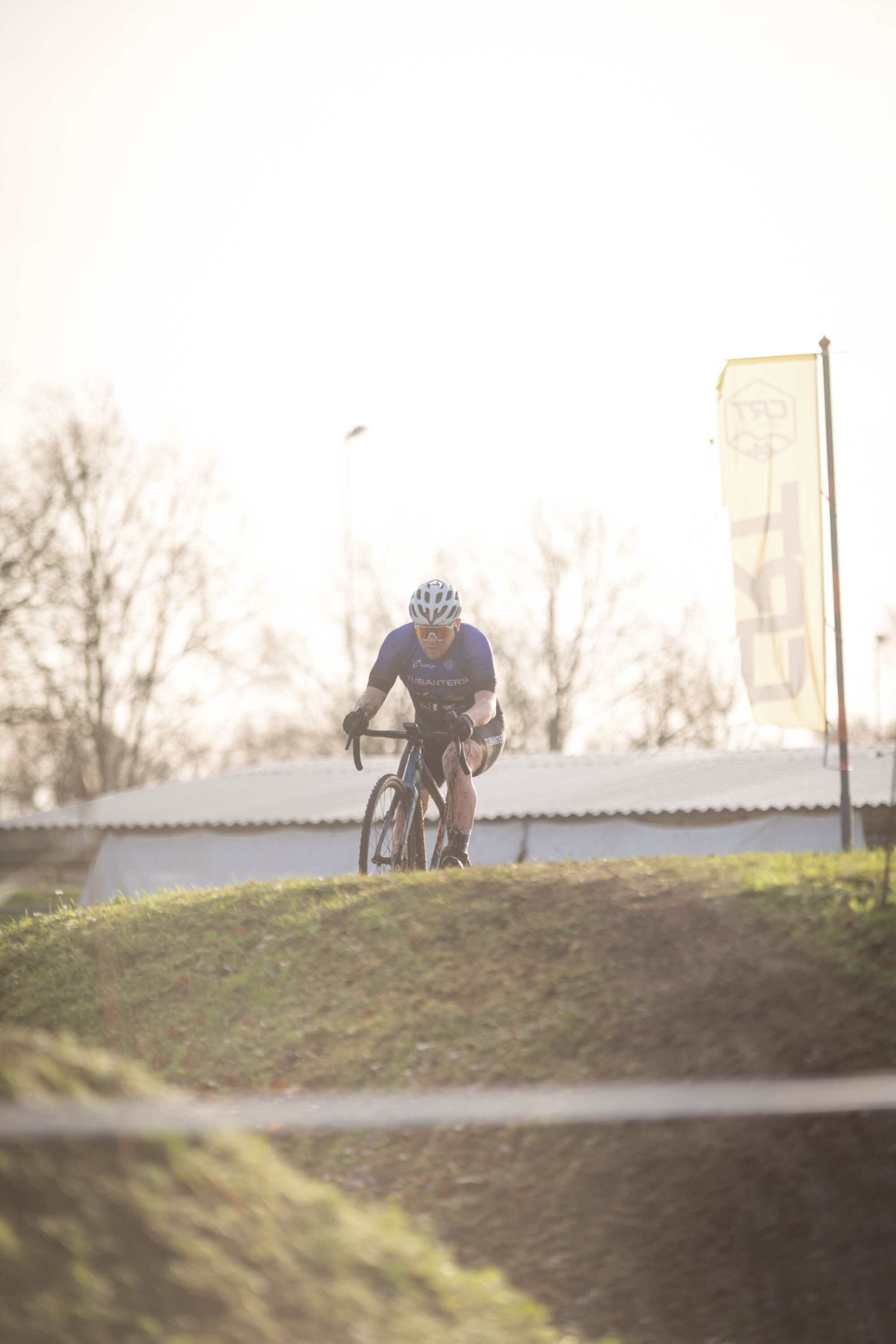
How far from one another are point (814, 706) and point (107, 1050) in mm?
8331

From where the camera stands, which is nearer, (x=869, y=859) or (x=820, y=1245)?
(x=820, y=1245)

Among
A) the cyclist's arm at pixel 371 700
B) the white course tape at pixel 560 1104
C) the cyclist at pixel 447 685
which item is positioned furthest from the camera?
the cyclist at pixel 447 685

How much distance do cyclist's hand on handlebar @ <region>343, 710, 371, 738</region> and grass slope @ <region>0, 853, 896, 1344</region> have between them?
1100 millimetres

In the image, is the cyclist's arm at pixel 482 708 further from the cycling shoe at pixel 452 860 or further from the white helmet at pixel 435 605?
the cycling shoe at pixel 452 860

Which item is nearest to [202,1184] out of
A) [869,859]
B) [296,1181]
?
[296,1181]

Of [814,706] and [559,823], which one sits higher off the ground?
[814,706]

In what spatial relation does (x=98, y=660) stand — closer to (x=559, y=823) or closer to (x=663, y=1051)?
(x=559, y=823)

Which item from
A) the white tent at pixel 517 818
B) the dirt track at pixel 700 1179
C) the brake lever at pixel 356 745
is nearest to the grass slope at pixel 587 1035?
the dirt track at pixel 700 1179

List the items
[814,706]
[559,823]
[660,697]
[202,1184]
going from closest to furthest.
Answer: [202,1184] → [814,706] → [559,823] → [660,697]

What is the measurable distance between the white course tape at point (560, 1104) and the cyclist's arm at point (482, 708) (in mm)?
3792

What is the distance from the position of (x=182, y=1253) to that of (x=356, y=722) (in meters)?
6.23

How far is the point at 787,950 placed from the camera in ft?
18.6

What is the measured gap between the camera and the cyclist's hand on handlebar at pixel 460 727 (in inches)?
341

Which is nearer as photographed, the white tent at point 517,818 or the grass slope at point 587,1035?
Result: the grass slope at point 587,1035
